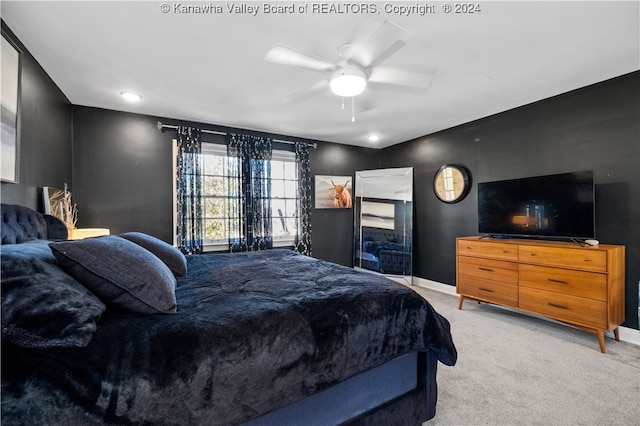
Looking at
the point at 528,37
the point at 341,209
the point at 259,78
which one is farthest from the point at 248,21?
the point at 341,209

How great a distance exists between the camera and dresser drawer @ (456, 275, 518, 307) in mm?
2969

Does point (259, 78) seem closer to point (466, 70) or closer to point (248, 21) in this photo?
point (248, 21)

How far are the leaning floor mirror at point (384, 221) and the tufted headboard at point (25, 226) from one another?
4073 mm

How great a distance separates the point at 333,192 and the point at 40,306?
14.2 ft

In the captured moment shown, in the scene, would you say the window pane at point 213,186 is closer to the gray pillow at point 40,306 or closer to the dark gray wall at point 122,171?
the dark gray wall at point 122,171

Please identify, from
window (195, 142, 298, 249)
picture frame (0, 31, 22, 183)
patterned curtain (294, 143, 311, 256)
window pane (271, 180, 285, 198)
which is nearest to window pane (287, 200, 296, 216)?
patterned curtain (294, 143, 311, 256)

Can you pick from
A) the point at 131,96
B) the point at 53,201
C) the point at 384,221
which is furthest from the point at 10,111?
the point at 384,221

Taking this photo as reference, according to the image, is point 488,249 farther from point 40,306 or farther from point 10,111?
point 10,111

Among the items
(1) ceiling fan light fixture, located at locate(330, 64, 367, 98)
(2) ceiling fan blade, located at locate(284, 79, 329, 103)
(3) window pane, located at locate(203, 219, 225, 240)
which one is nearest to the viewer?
(1) ceiling fan light fixture, located at locate(330, 64, 367, 98)

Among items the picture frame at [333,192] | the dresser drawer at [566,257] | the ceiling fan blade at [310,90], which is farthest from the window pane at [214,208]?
the dresser drawer at [566,257]

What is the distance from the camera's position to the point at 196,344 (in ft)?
3.23

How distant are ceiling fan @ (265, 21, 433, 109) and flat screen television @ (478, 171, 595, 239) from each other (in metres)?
1.85

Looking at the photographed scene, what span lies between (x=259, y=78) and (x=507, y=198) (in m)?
3.11

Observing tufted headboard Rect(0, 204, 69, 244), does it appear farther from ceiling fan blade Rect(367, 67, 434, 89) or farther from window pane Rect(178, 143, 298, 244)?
ceiling fan blade Rect(367, 67, 434, 89)
